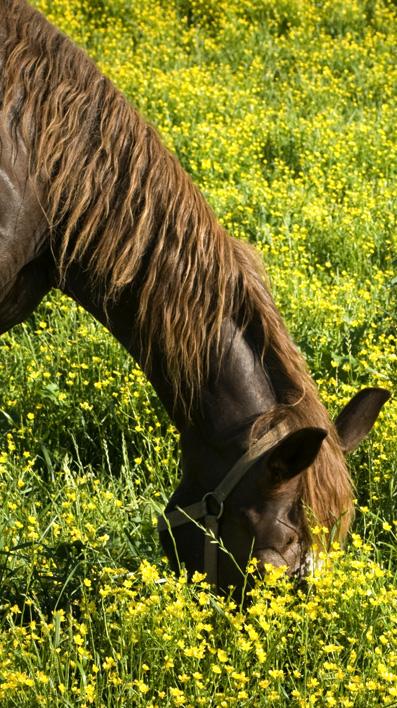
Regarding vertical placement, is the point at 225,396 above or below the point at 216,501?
above

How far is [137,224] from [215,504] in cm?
80

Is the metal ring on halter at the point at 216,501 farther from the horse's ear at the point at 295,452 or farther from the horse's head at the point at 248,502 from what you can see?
the horse's ear at the point at 295,452

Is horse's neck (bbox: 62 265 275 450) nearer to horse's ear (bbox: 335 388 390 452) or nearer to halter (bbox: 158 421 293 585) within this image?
halter (bbox: 158 421 293 585)

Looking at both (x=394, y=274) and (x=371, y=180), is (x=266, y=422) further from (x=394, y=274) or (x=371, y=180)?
(x=371, y=180)

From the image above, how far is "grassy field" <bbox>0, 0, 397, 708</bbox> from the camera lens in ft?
9.73

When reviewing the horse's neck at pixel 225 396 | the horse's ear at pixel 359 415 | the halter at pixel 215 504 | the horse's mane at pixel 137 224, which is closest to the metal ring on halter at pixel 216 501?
the halter at pixel 215 504

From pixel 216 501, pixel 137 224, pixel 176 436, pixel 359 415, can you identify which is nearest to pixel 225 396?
pixel 216 501

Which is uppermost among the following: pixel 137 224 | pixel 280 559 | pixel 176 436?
pixel 137 224

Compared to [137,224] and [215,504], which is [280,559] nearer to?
[215,504]

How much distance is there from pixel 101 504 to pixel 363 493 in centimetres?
101

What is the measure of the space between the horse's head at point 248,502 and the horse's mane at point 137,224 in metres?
0.11

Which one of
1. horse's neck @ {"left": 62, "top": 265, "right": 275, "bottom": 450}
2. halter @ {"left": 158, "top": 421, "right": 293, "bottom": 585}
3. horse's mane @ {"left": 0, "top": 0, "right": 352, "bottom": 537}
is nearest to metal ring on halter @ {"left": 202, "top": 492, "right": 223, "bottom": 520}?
halter @ {"left": 158, "top": 421, "right": 293, "bottom": 585}

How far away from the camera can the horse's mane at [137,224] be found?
311 centimetres

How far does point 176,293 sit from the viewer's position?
3.13 meters
